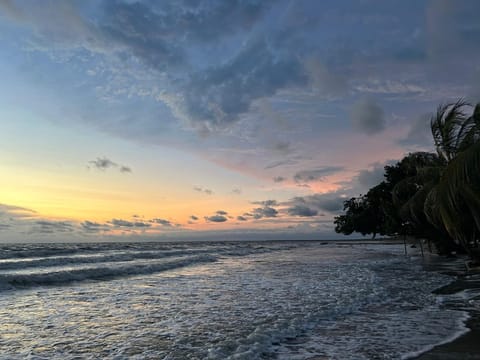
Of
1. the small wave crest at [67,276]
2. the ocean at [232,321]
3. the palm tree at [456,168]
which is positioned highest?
the palm tree at [456,168]

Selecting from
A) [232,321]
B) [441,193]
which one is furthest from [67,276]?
[441,193]

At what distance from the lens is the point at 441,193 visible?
7812 mm

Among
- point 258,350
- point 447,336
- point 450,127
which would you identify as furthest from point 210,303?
point 450,127

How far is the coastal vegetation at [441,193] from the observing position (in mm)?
7594

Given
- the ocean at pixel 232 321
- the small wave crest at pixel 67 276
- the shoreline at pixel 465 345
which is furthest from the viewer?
the small wave crest at pixel 67 276

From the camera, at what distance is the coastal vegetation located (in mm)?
7594

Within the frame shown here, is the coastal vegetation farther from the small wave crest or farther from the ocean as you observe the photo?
the small wave crest

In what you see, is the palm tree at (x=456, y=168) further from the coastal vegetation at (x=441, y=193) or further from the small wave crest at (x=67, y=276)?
the small wave crest at (x=67, y=276)

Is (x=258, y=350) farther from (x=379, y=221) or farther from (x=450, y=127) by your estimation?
(x=379, y=221)

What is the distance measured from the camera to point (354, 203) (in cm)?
5088

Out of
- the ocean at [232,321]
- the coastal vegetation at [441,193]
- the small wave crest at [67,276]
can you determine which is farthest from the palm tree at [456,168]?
the small wave crest at [67,276]

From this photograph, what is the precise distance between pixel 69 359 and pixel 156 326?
8.30 feet

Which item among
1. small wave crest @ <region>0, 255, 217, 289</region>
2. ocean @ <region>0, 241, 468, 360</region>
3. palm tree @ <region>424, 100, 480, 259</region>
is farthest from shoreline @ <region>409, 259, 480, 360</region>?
small wave crest @ <region>0, 255, 217, 289</region>

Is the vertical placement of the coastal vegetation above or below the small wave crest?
above
